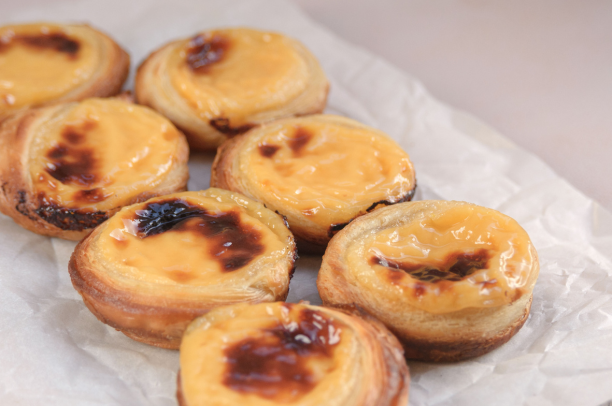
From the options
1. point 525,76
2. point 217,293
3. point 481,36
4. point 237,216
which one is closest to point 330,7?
point 481,36

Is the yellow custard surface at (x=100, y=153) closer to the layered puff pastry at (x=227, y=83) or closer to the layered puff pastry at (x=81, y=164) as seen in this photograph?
the layered puff pastry at (x=81, y=164)

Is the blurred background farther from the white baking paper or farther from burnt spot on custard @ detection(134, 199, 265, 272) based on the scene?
burnt spot on custard @ detection(134, 199, 265, 272)

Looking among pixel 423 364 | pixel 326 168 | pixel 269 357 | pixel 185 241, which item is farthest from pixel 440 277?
pixel 185 241

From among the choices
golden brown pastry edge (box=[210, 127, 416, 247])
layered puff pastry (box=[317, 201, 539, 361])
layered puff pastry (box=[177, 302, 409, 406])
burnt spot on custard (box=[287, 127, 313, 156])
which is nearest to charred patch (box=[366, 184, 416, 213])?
golden brown pastry edge (box=[210, 127, 416, 247])

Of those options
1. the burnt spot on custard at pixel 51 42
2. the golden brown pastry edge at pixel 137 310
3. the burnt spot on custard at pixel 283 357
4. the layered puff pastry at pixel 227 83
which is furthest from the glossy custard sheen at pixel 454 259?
the burnt spot on custard at pixel 51 42

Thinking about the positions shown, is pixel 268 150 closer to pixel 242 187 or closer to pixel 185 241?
pixel 242 187
